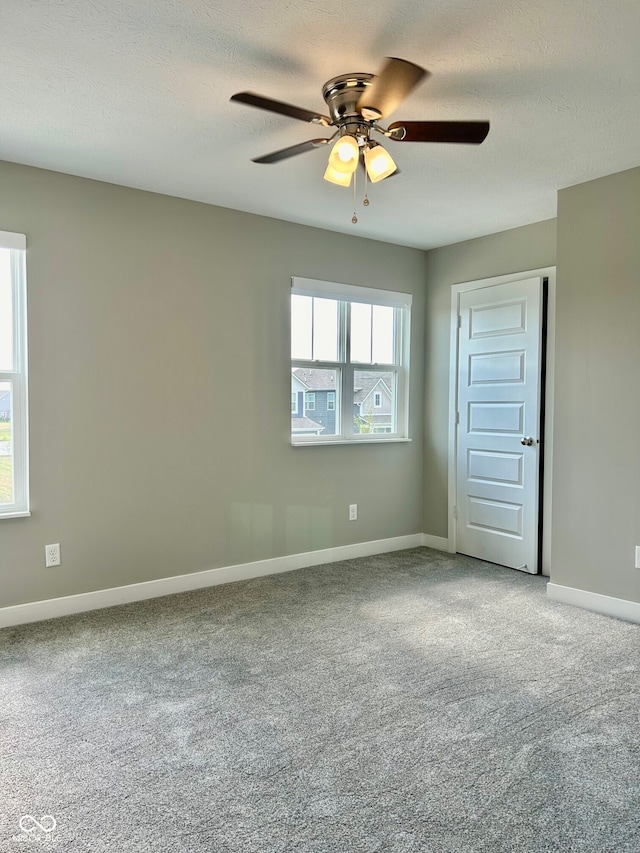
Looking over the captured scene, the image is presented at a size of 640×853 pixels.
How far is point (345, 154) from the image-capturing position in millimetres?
2256

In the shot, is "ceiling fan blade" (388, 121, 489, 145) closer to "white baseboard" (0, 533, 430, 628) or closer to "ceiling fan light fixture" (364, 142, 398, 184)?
"ceiling fan light fixture" (364, 142, 398, 184)

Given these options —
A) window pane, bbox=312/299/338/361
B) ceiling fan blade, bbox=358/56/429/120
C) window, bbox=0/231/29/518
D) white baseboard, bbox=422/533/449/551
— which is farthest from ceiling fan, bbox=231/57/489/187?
white baseboard, bbox=422/533/449/551

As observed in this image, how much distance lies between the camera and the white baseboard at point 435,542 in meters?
5.05

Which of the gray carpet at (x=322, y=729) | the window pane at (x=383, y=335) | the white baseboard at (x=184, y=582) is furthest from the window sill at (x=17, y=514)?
the window pane at (x=383, y=335)

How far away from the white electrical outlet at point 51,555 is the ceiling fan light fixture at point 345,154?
2.54m

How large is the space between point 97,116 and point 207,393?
5.79ft

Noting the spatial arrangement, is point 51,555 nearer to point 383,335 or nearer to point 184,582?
point 184,582

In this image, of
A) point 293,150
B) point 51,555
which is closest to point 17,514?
point 51,555

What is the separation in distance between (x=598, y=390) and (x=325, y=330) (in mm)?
1989

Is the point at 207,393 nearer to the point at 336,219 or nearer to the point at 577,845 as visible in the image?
the point at 336,219

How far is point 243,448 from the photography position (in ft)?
13.7

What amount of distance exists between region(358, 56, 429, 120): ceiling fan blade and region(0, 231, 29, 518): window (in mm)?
2111

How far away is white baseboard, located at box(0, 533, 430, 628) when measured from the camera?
338 centimetres

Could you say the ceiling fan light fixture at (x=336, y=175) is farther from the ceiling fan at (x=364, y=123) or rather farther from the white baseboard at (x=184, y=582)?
the white baseboard at (x=184, y=582)
